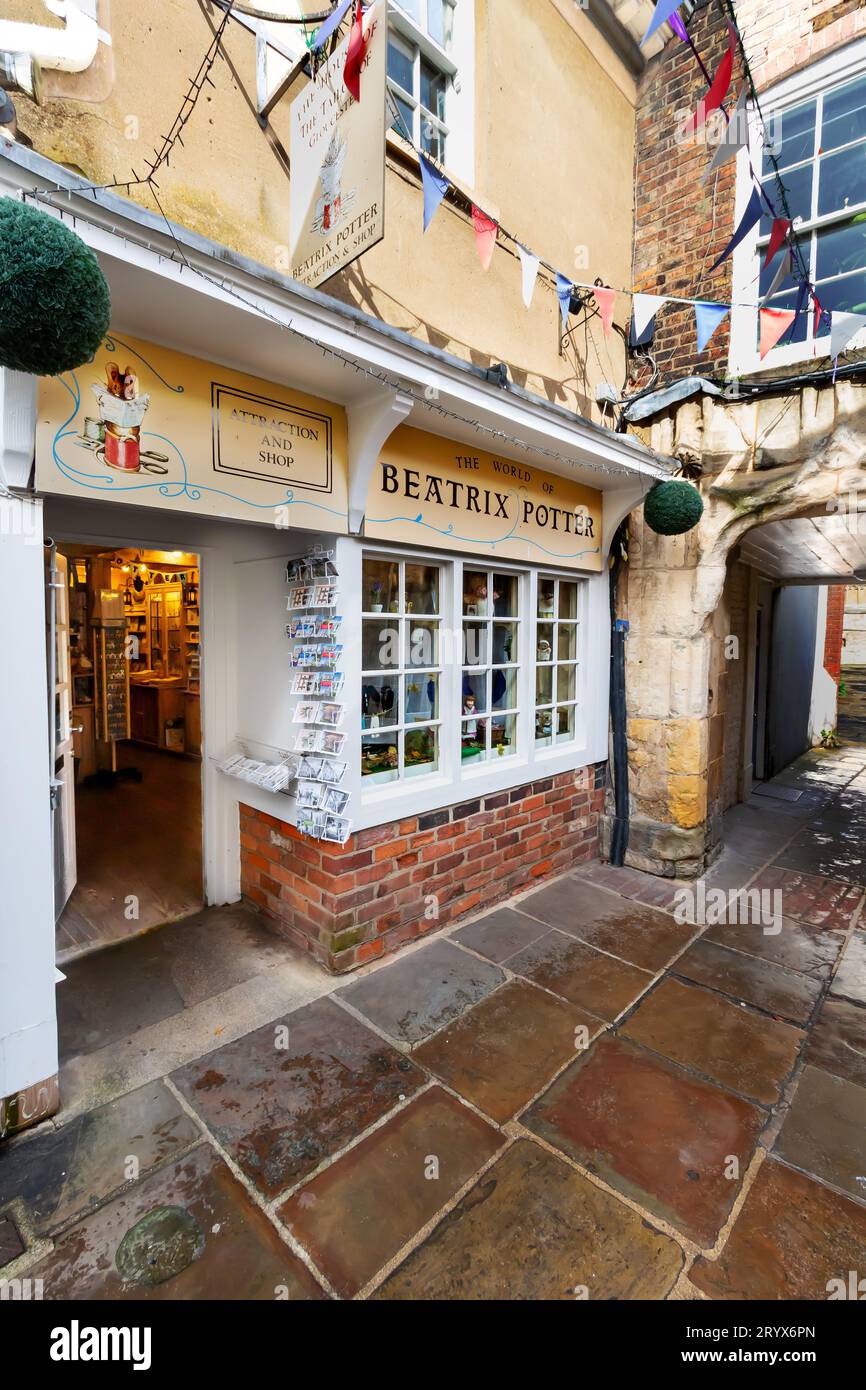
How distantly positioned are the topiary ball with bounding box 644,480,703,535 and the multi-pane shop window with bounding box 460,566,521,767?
108 centimetres

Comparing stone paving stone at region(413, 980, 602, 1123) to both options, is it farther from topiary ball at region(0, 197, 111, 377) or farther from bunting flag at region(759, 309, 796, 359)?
bunting flag at region(759, 309, 796, 359)

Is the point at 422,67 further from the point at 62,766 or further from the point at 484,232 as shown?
the point at 62,766

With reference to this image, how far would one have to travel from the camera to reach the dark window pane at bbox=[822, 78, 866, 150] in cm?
417

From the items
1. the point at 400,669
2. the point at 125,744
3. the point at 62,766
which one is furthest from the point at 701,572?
the point at 125,744

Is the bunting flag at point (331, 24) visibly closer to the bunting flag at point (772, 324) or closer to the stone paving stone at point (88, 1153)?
the bunting flag at point (772, 324)

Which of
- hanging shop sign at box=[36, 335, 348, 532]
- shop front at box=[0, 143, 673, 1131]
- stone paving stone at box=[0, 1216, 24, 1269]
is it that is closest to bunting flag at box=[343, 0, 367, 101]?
shop front at box=[0, 143, 673, 1131]

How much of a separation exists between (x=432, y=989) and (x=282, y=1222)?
52.0 inches

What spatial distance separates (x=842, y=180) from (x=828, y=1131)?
19.3 ft
